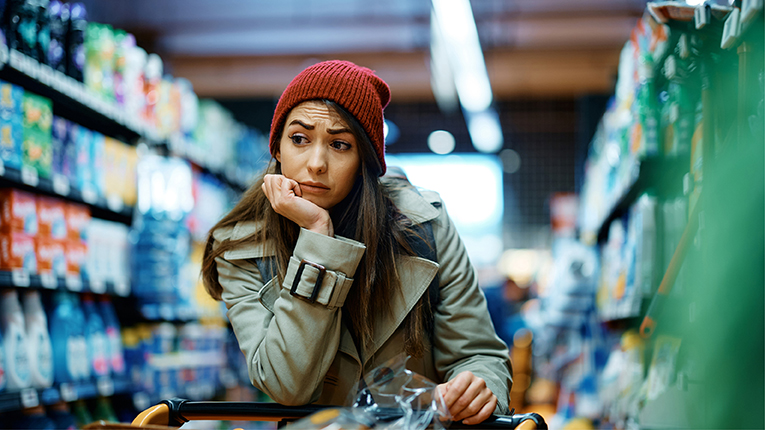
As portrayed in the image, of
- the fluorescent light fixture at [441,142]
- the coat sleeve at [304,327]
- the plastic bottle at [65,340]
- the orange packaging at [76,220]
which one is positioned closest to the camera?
the coat sleeve at [304,327]

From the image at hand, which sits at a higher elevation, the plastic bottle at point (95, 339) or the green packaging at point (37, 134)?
the green packaging at point (37, 134)

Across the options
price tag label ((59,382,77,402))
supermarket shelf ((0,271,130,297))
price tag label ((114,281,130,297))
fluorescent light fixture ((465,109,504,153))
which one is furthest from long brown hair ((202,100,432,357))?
fluorescent light fixture ((465,109,504,153))

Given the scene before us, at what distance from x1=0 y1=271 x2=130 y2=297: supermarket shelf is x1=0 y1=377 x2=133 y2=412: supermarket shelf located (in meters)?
0.43

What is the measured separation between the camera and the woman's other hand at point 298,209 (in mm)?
1550

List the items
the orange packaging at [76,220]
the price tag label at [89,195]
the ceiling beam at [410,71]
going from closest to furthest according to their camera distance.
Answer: the orange packaging at [76,220]
the price tag label at [89,195]
the ceiling beam at [410,71]

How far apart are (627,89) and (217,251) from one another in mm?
2428

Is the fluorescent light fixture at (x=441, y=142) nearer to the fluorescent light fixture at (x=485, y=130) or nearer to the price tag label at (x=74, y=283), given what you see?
the fluorescent light fixture at (x=485, y=130)

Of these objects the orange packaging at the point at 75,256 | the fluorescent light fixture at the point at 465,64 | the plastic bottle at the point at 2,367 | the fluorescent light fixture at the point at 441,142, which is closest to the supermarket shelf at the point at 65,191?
the orange packaging at the point at 75,256

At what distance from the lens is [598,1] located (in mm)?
6766

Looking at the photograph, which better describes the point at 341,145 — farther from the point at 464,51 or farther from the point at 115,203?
the point at 464,51

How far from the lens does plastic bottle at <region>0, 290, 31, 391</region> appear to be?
2.65 m

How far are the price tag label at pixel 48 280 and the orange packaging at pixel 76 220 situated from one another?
242 mm

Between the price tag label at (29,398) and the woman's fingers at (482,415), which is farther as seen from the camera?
the price tag label at (29,398)

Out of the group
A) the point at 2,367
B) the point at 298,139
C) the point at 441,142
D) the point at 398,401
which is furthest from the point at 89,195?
the point at 441,142
